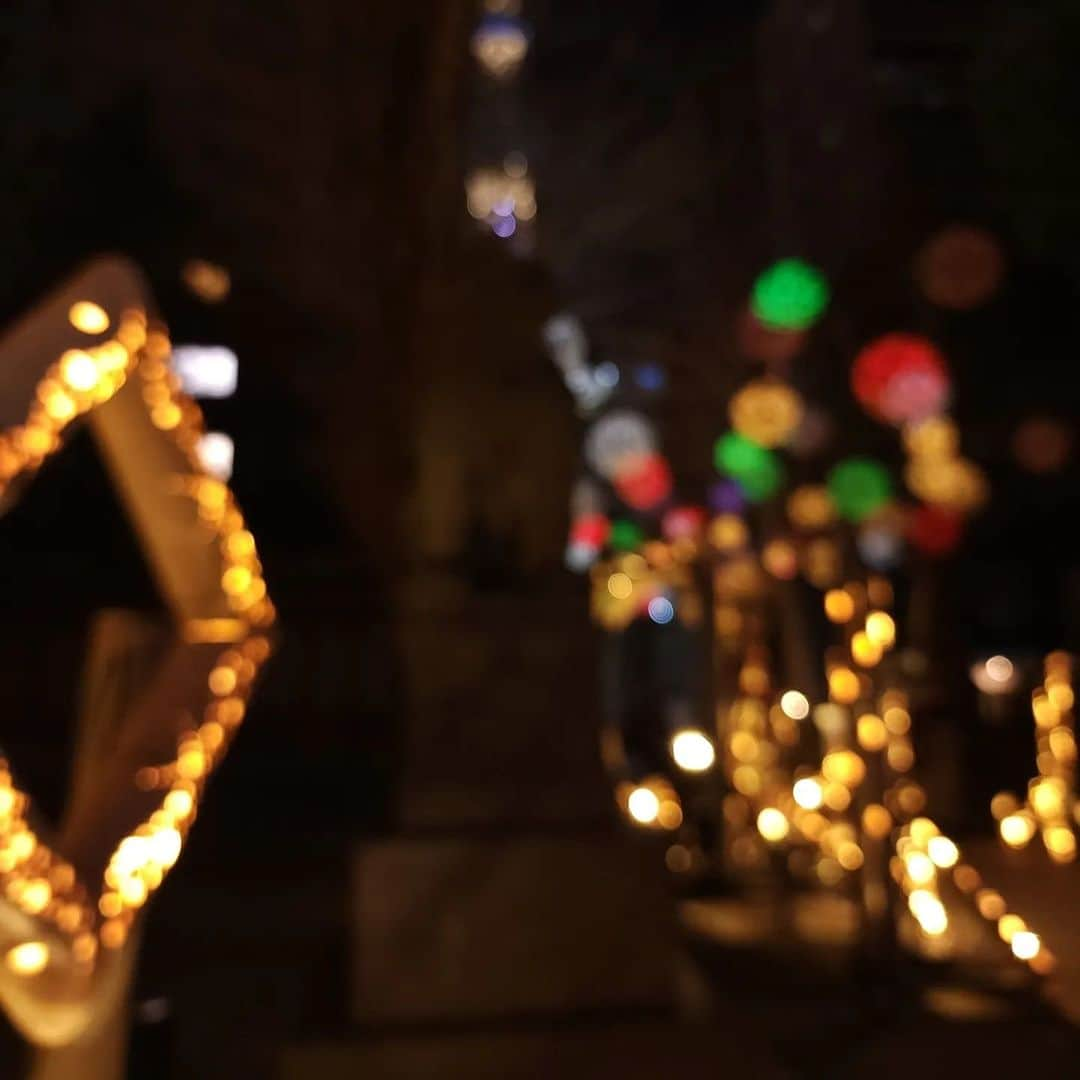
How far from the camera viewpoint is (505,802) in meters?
4.29

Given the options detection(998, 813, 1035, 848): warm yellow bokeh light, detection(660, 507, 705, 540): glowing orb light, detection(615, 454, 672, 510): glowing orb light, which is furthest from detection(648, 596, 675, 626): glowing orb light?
detection(998, 813, 1035, 848): warm yellow bokeh light

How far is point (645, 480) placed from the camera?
36.0 ft

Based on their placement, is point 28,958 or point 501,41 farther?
point 501,41

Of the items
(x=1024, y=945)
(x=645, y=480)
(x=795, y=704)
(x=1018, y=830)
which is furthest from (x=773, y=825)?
(x=645, y=480)

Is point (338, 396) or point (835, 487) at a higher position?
point (338, 396)

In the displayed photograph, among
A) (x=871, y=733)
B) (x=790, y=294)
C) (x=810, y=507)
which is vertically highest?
(x=790, y=294)

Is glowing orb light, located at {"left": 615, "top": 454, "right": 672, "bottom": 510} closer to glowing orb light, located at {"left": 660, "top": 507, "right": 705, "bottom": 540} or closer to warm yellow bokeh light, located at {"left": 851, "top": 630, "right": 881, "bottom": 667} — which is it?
glowing orb light, located at {"left": 660, "top": 507, "right": 705, "bottom": 540}

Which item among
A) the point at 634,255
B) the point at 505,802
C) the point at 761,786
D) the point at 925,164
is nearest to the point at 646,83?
the point at 634,255

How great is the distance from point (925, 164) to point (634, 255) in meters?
3.21

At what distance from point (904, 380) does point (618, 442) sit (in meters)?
3.15

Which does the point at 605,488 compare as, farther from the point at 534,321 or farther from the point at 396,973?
the point at 396,973

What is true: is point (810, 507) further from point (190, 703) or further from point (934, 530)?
point (190, 703)

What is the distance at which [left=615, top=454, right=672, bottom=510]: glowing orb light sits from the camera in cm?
1085

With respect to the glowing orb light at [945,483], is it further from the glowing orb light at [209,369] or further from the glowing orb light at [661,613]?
the glowing orb light at [209,369]
